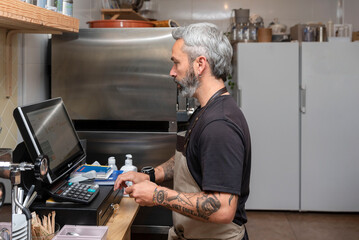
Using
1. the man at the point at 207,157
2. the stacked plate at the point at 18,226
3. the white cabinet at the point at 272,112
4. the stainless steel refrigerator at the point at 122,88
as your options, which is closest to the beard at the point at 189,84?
the man at the point at 207,157

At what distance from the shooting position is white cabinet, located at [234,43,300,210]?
4168 millimetres

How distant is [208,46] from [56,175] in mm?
719

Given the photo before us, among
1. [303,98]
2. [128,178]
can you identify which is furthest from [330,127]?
[128,178]

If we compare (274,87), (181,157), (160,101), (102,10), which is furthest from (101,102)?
(274,87)

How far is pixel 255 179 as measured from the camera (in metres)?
4.27

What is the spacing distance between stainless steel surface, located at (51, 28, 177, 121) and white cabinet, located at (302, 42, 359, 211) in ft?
6.83

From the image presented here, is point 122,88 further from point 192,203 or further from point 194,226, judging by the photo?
point 192,203

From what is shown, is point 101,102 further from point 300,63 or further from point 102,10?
point 300,63

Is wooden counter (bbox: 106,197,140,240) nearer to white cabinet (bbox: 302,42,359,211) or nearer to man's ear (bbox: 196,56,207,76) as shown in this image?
man's ear (bbox: 196,56,207,76)

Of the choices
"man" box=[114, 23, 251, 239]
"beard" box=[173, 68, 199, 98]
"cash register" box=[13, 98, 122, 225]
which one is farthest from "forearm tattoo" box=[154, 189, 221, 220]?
"beard" box=[173, 68, 199, 98]

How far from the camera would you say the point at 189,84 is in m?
1.61

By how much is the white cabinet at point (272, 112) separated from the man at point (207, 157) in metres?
2.57

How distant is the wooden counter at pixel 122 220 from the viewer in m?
1.61

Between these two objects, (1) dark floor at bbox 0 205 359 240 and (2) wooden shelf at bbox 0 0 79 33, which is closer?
(2) wooden shelf at bbox 0 0 79 33
